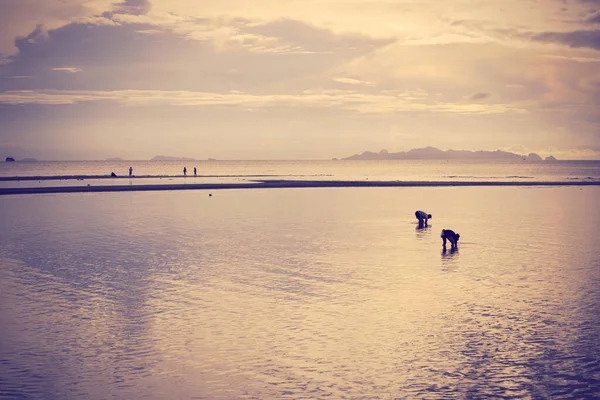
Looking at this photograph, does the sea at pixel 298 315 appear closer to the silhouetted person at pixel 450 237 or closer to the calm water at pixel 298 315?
the calm water at pixel 298 315

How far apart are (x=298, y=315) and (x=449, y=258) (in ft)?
38.3

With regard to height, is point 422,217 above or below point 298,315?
above

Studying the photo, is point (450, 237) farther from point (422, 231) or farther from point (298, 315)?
point (298, 315)

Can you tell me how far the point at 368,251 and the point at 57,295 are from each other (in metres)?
13.9

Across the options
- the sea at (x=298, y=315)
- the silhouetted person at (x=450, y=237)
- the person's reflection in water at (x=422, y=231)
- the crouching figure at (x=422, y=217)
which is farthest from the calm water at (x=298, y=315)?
the crouching figure at (x=422, y=217)

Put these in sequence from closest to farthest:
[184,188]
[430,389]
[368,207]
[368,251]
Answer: [430,389] < [368,251] < [368,207] < [184,188]

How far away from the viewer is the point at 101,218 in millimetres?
44781

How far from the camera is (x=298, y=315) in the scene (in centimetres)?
1661

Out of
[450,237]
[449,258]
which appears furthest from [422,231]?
[449,258]

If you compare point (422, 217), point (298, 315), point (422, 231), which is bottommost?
point (298, 315)

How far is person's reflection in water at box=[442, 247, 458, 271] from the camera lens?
79.9ft

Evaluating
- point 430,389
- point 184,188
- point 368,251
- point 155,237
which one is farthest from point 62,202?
point 430,389

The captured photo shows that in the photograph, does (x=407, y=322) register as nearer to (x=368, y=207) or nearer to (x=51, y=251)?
(x=51, y=251)

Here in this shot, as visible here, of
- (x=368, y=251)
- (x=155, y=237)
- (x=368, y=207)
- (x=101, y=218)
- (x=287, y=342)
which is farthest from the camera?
(x=368, y=207)
